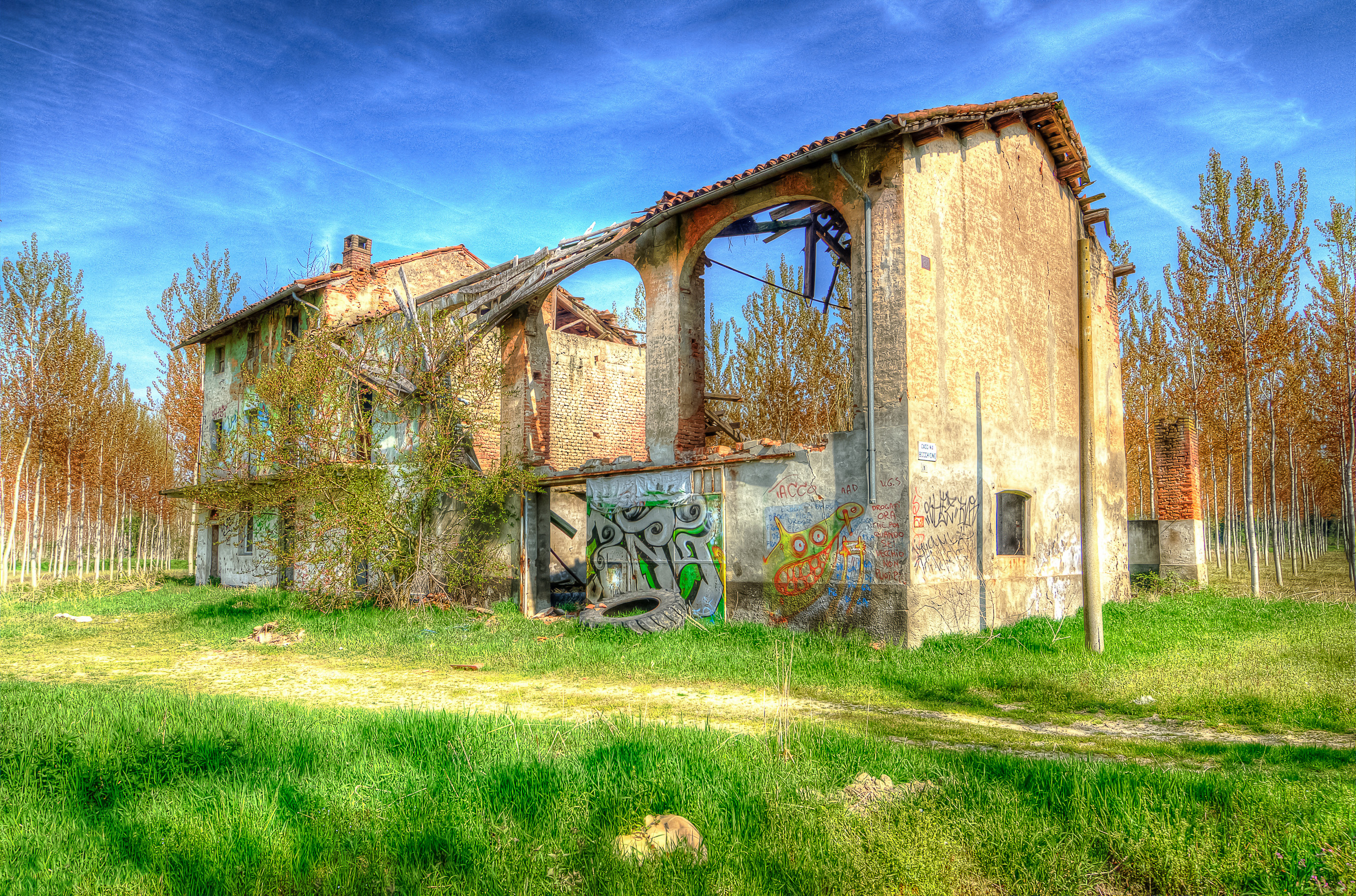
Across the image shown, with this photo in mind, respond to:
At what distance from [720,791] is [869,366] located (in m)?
7.82

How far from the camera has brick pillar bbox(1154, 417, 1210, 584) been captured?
57.9 ft

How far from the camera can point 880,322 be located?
37.7 ft

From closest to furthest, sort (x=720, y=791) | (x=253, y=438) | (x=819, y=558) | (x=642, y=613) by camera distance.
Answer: (x=720, y=791)
(x=819, y=558)
(x=642, y=613)
(x=253, y=438)

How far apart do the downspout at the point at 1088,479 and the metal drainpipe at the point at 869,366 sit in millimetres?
2574

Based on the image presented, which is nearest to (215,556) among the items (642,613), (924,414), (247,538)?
(247,538)

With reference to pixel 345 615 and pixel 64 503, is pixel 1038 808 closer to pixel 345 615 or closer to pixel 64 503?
pixel 345 615

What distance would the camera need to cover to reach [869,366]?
1140cm

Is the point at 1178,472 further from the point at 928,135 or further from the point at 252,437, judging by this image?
the point at 252,437

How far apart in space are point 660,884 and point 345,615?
13.0 m

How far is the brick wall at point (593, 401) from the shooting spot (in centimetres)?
1881

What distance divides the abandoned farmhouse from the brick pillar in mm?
1274

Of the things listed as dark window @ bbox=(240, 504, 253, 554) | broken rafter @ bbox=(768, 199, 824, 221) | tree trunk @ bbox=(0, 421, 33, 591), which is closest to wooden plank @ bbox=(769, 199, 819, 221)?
broken rafter @ bbox=(768, 199, 824, 221)

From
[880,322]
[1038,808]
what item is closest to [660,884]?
[1038,808]

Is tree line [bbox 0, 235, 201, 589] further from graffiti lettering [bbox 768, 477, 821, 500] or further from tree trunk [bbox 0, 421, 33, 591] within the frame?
graffiti lettering [bbox 768, 477, 821, 500]
